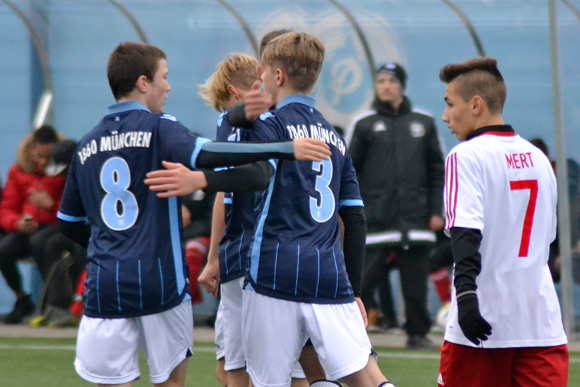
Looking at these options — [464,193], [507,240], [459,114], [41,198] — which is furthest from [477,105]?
[41,198]

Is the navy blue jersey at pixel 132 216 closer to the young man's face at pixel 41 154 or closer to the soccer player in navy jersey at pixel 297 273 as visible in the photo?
the soccer player in navy jersey at pixel 297 273

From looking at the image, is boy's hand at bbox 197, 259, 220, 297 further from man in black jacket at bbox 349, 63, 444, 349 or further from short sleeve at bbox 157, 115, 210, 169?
man in black jacket at bbox 349, 63, 444, 349

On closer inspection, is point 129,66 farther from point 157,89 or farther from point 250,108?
point 250,108

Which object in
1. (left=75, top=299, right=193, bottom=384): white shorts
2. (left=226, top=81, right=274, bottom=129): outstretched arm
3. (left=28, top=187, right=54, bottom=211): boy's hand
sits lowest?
(left=75, top=299, right=193, bottom=384): white shorts

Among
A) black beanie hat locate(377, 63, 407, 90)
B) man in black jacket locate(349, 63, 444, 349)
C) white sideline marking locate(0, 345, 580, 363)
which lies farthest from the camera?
black beanie hat locate(377, 63, 407, 90)

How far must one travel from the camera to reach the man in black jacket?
7.20 m

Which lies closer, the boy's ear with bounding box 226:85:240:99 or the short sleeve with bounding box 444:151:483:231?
the short sleeve with bounding box 444:151:483:231

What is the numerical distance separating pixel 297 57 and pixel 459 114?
0.61 metres

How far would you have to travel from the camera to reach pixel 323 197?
353 cm

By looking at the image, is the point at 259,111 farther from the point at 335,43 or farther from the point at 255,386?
the point at 335,43

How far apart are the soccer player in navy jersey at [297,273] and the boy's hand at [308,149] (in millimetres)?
119

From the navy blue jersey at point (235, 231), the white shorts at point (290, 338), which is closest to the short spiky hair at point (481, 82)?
the white shorts at point (290, 338)

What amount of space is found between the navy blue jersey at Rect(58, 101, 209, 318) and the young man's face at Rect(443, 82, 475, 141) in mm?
888

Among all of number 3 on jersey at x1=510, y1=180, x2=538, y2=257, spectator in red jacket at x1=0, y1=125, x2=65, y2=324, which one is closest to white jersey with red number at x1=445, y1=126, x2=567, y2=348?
number 3 on jersey at x1=510, y1=180, x2=538, y2=257
